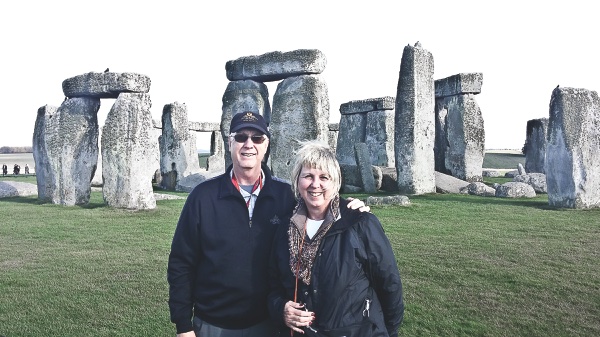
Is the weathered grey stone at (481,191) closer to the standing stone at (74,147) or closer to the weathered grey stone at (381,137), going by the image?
the weathered grey stone at (381,137)

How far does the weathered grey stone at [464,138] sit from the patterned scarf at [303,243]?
44.7ft

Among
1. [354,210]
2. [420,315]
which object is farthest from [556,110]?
[354,210]

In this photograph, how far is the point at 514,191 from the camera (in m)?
11.5

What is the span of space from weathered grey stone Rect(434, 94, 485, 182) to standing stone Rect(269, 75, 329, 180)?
5937 mm

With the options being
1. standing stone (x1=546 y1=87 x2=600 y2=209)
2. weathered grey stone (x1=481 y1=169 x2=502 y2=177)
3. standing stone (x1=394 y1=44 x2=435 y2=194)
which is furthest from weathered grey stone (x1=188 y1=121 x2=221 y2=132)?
standing stone (x1=546 y1=87 x2=600 y2=209)

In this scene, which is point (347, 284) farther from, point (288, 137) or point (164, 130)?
point (164, 130)

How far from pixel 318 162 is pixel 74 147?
946 centimetres

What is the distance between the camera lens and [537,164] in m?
18.1

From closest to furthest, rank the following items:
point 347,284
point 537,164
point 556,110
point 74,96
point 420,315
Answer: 1. point 347,284
2. point 420,315
3. point 556,110
4. point 74,96
5. point 537,164

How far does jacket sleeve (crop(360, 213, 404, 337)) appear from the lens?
7.53 feet

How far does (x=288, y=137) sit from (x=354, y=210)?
28.9ft

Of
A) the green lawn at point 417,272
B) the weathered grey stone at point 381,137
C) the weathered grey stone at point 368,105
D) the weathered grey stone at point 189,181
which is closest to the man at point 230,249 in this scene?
the green lawn at point 417,272

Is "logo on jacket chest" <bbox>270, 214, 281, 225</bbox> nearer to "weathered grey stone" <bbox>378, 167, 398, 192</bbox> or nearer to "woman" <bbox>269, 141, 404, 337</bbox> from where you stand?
"woman" <bbox>269, 141, 404, 337</bbox>

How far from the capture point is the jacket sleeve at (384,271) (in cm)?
229
